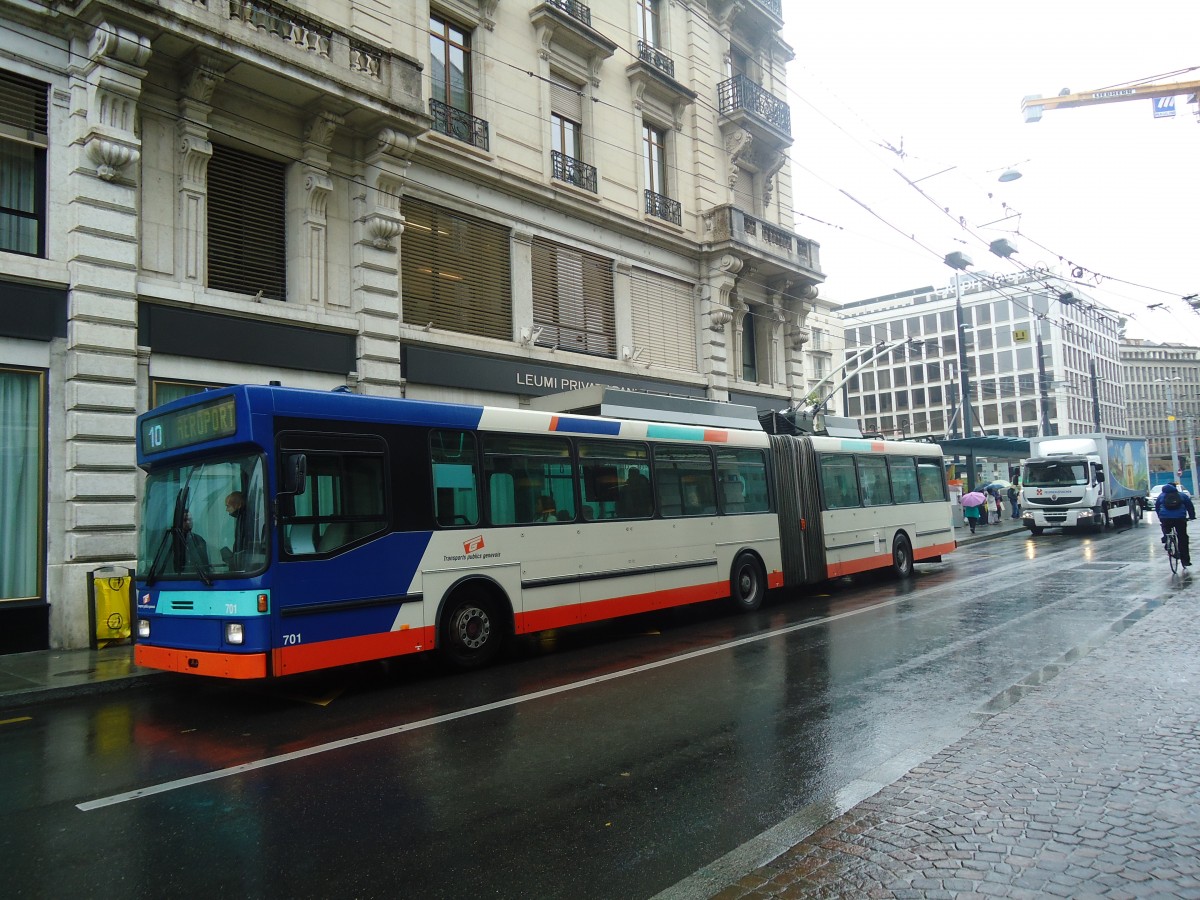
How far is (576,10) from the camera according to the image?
67.1 feet

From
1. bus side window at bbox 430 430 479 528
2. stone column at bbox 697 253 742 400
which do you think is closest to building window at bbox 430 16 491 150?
stone column at bbox 697 253 742 400

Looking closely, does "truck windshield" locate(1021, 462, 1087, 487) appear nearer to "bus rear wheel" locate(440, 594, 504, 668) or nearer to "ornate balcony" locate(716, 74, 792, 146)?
"ornate balcony" locate(716, 74, 792, 146)

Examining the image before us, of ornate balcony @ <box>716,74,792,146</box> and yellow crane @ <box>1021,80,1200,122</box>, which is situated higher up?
ornate balcony @ <box>716,74,792,146</box>

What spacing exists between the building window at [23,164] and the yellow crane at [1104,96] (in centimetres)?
2261

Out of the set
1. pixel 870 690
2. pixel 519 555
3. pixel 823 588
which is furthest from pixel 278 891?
pixel 823 588

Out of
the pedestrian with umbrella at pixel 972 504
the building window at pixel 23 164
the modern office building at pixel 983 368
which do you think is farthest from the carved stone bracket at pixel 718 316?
the modern office building at pixel 983 368

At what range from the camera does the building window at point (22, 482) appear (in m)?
11.2

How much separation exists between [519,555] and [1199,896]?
742 centimetres

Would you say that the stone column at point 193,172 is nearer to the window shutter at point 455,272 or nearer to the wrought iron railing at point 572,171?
the window shutter at point 455,272

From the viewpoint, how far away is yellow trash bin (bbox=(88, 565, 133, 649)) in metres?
11.3

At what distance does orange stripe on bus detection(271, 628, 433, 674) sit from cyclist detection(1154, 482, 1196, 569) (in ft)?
43.6

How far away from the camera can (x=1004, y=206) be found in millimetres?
20297

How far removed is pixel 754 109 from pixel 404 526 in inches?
857

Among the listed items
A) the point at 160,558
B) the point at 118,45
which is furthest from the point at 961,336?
the point at 160,558
